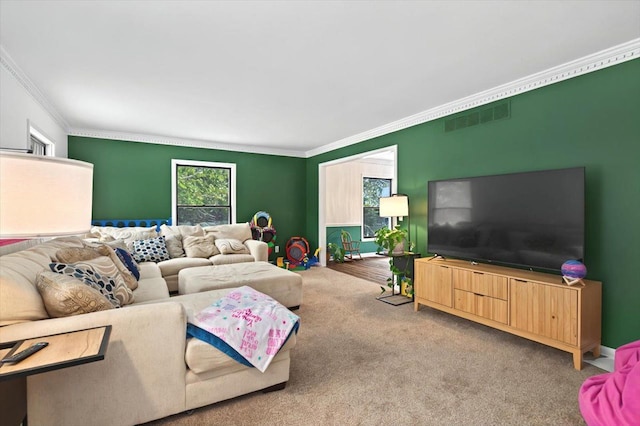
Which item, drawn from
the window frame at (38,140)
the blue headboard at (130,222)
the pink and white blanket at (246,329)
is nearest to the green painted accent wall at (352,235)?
the blue headboard at (130,222)

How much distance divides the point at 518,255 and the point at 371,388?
198cm

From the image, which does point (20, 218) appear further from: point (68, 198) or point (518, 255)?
point (518, 255)

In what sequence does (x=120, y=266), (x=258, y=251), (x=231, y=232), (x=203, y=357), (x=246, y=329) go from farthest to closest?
(x=231, y=232) < (x=258, y=251) < (x=120, y=266) < (x=246, y=329) < (x=203, y=357)

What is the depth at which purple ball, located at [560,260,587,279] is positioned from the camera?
101 inches

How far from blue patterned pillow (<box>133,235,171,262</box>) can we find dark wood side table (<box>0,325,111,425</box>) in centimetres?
325

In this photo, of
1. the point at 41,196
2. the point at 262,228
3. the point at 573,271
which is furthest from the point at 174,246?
the point at 573,271

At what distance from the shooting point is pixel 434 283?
369 cm

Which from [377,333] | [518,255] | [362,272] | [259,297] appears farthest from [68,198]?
[362,272]

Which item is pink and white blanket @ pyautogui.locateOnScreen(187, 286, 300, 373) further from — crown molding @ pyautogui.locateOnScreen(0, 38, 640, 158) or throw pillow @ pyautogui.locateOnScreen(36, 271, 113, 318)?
crown molding @ pyautogui.locateOnScreen(0, 38, 640, 158)

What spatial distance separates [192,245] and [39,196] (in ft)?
13.4

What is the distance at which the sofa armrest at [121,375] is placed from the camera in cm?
161

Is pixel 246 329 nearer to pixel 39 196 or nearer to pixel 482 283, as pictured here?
pixel 39 196

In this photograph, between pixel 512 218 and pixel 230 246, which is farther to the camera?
pixel 230 246

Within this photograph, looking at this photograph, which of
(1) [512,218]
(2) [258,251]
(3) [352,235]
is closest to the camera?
(1) [512,218]
